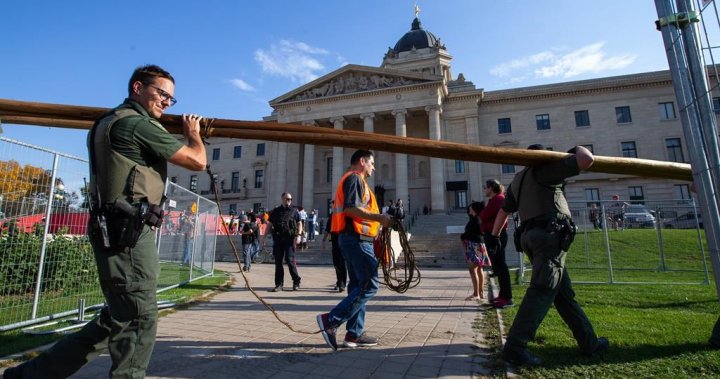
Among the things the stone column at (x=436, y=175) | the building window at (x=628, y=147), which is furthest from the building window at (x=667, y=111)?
the stone column at (x=436, y=175)

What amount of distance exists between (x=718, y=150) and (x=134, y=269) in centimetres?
423

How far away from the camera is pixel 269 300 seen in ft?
22.1

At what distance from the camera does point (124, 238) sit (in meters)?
2.09

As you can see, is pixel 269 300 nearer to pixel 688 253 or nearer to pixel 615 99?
pixel 688 253

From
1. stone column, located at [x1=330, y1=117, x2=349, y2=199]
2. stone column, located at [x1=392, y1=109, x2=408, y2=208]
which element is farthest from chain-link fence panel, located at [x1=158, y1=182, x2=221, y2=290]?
stone column, located at [x1=330, y1=117, x2=349, y2=199]

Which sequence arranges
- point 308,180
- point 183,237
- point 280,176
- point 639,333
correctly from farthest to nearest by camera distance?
point 280,176 → point 308,180 → point 183,237 → point 639,333

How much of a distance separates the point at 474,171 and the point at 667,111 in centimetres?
1926

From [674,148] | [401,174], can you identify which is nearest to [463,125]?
[401,174]

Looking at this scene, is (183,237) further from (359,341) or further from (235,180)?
(235,180)

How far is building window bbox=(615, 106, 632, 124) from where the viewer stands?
37344 mm

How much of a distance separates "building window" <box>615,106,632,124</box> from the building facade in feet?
0.28

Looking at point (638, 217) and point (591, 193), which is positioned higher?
point (591, 193)

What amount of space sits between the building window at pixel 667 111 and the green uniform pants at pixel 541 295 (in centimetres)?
4352

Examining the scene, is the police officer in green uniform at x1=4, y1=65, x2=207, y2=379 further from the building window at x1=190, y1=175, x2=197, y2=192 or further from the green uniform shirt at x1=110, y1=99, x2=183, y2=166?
the building window at x1=190, y1=175, x2=197, y2=192
